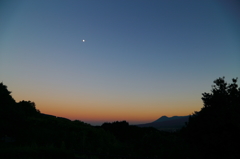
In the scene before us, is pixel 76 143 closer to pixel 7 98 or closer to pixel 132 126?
pixel 7 98

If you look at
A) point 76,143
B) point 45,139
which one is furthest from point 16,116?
point 76,143

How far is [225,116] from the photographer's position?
13062 mm

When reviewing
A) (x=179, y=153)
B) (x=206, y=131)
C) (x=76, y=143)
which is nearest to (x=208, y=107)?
(x=206, y=131)

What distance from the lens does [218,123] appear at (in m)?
13.1

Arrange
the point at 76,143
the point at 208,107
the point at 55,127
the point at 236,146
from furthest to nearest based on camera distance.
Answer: the point at 55,127 → the point at 76,143 → the point at 208,107 → the point at 236,146

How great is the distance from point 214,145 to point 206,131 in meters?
1.50

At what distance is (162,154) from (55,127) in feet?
80.4

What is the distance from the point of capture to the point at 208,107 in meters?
15.8

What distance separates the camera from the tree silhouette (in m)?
12.5

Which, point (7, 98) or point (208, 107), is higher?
point (7, 98)

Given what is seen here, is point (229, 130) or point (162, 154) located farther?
point (162, 154)

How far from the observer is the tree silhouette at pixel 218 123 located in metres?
12.5

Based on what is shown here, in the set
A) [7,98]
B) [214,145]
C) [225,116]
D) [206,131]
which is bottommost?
[214,145]

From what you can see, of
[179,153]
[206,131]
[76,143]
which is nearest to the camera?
[206,131]
